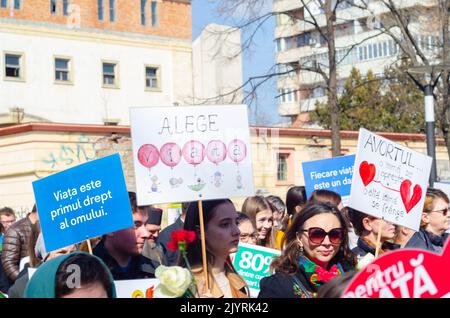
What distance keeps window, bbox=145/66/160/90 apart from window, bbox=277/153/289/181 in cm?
2379

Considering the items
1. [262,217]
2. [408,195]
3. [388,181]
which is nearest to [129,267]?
[388,181]

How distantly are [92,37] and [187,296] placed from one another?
47.8 m

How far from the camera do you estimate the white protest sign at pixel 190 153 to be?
5.64 m

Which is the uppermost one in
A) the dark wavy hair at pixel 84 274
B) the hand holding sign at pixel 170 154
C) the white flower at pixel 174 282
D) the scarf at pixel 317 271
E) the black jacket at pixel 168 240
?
the hand holding sign at pixel 170 154

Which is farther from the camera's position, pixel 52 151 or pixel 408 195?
pixel 52 151

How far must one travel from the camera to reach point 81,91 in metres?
50.4

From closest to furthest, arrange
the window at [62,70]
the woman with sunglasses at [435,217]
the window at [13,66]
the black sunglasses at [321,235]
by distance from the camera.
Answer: the black sunglasses at [321,235], the woman with sunglasses at [435,217], the window at [13,66], the window at [62,70]

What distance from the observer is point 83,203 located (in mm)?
5941

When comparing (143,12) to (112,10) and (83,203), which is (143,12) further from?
(83,203)

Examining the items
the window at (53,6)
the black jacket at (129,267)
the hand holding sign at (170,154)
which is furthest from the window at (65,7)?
the hand holding sign at (170,154)

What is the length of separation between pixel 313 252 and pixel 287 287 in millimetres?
401

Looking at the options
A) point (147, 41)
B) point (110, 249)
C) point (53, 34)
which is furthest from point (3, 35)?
point (110, 249)

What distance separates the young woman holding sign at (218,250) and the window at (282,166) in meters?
24.8

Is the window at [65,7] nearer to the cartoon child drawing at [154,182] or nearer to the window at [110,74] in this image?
the window at [110,74]
